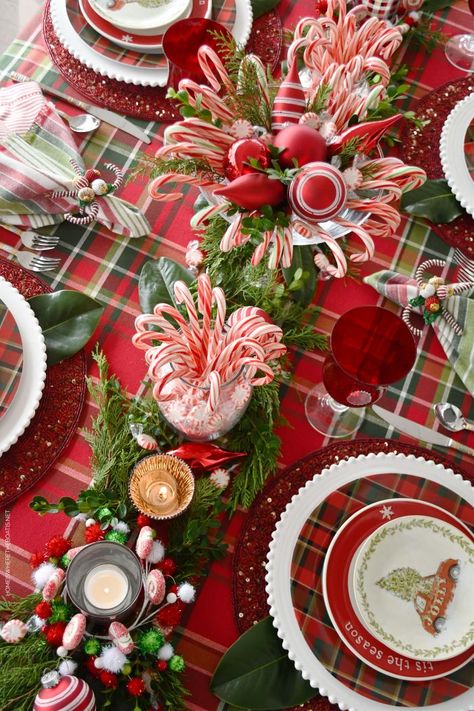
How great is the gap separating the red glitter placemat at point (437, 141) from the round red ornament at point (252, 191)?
49 cm

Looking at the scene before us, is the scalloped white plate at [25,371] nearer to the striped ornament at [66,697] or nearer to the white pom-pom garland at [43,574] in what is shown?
the white pom-pom garland at [43,574]

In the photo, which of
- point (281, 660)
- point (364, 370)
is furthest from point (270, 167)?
point (281, 660)

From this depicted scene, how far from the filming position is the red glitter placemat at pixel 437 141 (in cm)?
131

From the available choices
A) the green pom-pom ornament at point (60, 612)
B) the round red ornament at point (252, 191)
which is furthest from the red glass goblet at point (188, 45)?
the green pom-pom ornament at point (60, 612)

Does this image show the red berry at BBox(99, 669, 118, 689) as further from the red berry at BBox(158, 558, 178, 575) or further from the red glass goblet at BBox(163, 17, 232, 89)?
the red glass goblet at BBox(163, 17, 232, 89)

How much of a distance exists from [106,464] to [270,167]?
53cm

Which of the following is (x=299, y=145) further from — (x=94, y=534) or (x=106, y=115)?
(x=94, y=534)

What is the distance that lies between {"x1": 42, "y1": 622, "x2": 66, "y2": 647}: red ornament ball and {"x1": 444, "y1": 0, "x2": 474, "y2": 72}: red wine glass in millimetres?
1353

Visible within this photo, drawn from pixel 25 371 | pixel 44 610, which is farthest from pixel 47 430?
pixel 44 610

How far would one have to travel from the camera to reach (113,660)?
90 centimetres

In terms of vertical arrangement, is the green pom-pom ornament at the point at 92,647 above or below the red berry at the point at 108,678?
above

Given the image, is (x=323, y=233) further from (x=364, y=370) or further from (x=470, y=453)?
(x=470, y=453)

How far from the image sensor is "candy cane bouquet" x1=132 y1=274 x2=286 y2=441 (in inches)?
35.7

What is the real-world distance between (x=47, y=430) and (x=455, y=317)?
747mm
